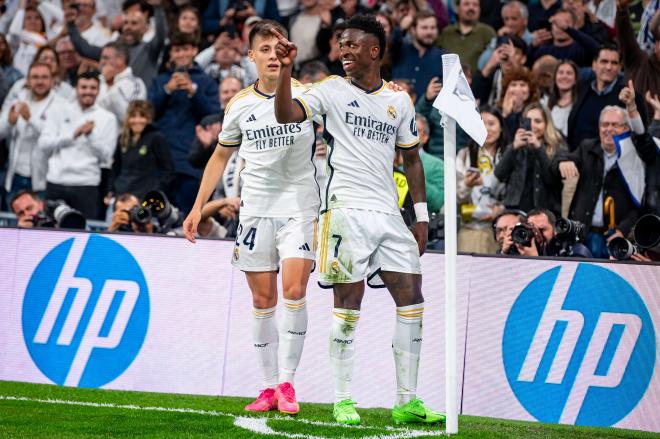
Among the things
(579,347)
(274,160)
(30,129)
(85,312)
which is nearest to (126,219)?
(85,312)

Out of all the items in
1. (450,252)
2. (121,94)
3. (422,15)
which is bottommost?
(450,252)

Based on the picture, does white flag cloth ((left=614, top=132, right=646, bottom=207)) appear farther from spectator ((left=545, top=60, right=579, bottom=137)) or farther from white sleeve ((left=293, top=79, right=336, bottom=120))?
white sleeve ((left=293, top=79, right=336, bottom=120))

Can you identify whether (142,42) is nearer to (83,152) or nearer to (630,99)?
(83,152)

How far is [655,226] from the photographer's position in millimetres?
8727

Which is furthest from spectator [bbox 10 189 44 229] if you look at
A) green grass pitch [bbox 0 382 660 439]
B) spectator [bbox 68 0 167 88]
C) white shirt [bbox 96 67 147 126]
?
green grass pitch [bbox 0 382 660 439]

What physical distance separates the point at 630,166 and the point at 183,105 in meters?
5.77

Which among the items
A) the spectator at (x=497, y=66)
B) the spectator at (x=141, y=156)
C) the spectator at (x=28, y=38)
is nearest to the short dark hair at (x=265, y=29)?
the spectator at (x=497, y=66)

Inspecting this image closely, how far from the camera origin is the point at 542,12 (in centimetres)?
1312

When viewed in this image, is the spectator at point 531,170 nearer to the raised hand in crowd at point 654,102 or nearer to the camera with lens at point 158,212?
the raised hand in crowd at point 654,102

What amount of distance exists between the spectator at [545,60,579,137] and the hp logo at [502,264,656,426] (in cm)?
389

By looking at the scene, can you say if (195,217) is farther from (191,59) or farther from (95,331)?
(191,59)

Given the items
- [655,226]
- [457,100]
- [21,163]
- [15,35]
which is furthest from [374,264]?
[15,35]

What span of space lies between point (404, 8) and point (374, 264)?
25.0 ft

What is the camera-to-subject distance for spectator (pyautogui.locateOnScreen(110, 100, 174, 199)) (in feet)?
43.3
